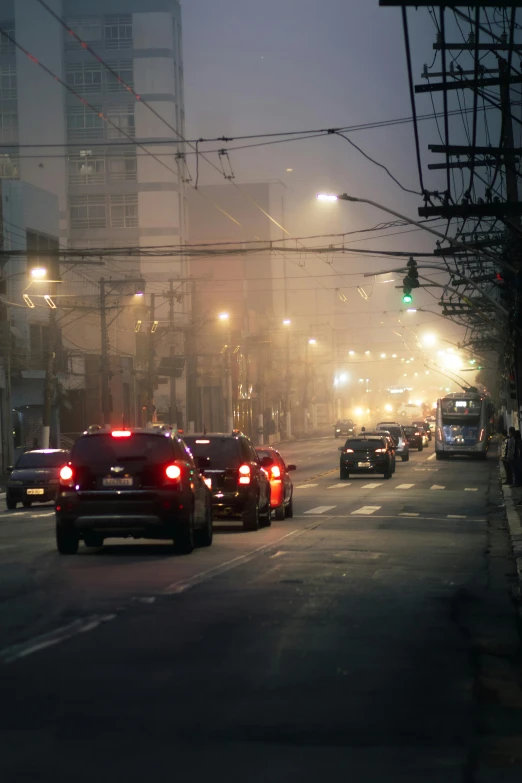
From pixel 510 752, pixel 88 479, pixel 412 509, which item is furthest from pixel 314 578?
pixel 412 509

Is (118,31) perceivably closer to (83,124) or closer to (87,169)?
(83,124)

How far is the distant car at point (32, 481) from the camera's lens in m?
35.3

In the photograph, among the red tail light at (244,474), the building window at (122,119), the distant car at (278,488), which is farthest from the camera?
the building window at (122,119)

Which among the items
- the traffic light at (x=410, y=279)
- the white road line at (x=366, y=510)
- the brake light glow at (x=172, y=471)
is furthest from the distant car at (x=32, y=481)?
the brake light glow at (x=172, y=471)

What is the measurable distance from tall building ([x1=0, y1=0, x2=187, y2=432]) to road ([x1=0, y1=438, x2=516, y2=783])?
10848 cm

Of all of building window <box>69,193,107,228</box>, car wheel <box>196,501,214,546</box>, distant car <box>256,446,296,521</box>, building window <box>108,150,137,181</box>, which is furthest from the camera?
building window <box>69,193,107,228</box>

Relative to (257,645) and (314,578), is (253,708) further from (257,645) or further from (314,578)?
(314,578)

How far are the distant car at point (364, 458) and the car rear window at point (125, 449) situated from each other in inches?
1260

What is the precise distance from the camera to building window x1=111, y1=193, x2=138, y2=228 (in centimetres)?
12888

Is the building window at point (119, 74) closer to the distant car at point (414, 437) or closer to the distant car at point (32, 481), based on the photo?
the distant car at point (414, 437)

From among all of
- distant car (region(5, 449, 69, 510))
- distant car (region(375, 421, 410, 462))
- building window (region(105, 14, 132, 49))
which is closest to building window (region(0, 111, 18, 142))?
building window (region(105, 14, 132, 49))

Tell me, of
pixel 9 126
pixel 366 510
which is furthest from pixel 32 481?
pixel 9 126

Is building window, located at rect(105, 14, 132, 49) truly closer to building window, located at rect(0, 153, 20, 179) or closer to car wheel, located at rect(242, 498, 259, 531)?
building window, located at rect(0, 153, 20, 179)

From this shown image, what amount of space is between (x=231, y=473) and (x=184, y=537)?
4580 millimetres
